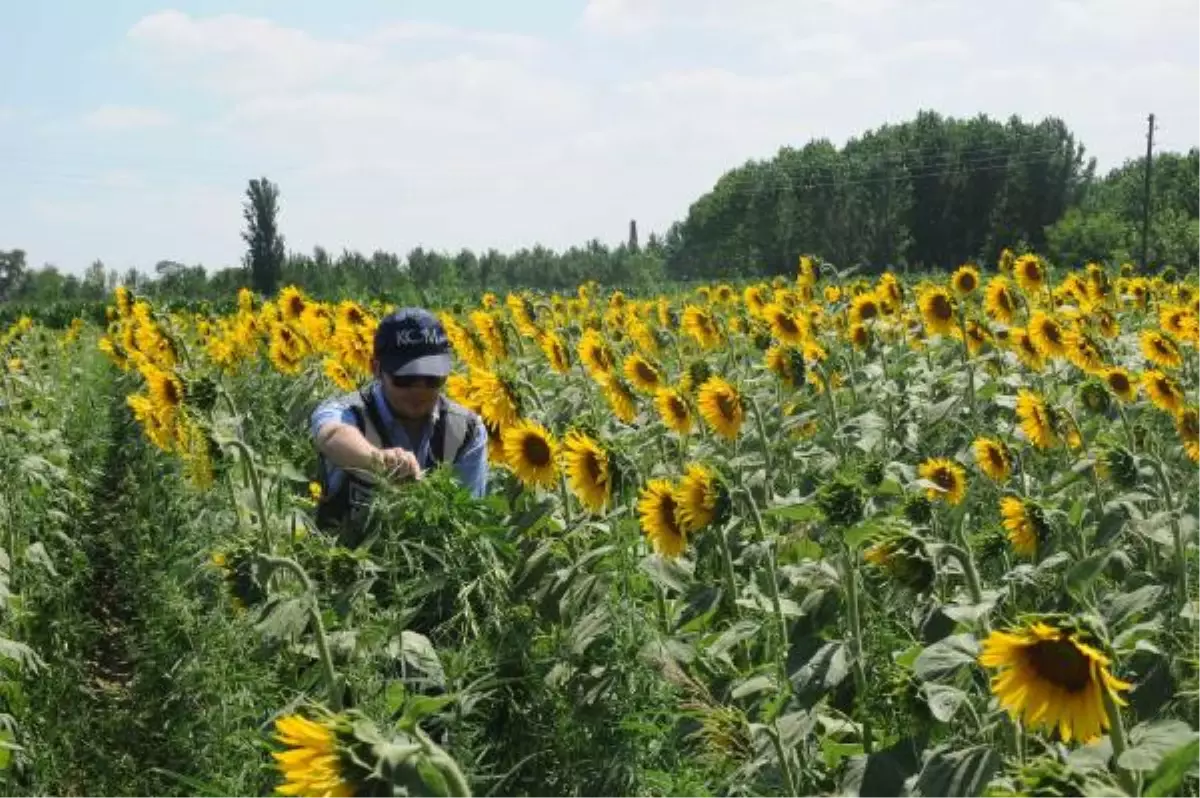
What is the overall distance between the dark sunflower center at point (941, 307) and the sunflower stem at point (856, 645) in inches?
130

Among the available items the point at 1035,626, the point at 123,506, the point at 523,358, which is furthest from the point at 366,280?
the point at 1035,626

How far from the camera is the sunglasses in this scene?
12.2 ft

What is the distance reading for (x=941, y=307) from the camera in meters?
5.52

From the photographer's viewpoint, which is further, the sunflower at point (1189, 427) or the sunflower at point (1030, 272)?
the sunflower at point (1030, 272)

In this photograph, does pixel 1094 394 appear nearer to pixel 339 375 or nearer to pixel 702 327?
pixel 702 327

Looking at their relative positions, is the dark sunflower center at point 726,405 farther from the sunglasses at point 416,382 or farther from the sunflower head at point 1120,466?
the sunflower head at point 1120,466

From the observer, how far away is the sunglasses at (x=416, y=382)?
3.71 m

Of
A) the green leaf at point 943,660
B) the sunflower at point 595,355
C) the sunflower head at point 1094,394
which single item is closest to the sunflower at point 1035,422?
the sunflower head at point 1094,394

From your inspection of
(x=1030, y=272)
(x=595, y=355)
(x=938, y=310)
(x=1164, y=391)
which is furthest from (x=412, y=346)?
(x=1030, y=272)

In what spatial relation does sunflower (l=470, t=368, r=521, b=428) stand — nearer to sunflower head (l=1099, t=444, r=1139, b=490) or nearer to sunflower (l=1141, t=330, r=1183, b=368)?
sunflower head (l=1099, t=444, r=1139, b=490)

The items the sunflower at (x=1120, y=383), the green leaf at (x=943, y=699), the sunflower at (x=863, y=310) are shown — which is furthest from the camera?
the sunflower at (x=863, y=310)

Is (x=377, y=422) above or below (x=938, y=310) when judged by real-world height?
below

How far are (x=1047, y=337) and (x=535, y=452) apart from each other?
2633 mm

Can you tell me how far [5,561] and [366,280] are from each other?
27.8 meters
